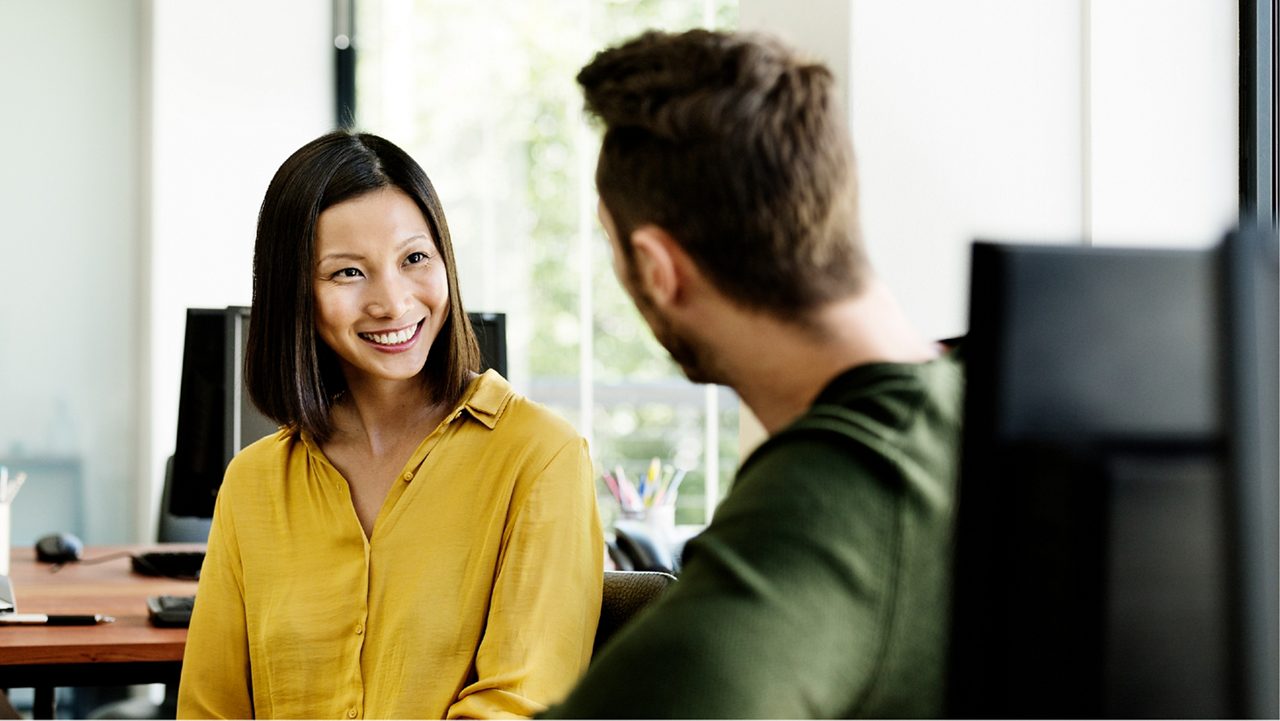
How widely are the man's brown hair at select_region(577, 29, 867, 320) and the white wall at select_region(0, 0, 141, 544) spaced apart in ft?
12.7

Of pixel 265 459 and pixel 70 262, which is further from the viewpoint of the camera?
pixel 70 262

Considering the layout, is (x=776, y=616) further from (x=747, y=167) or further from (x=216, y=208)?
(x=216, y=208)

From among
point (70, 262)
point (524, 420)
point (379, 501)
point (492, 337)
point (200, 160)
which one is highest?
point (200, 160)

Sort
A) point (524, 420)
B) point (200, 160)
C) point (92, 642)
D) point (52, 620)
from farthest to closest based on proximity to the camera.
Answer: point (200, 160) < point (52, 620) < point (92, 642) < point (524, 420)

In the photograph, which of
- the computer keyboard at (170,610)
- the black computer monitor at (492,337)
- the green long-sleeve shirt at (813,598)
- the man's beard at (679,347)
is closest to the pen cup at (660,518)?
the black computer monitor at (492,337)

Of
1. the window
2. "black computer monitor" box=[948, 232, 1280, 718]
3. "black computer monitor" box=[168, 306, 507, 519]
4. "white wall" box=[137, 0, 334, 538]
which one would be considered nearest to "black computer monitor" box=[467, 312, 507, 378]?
"black computer monitor" box=[168, 306, 507, 519]

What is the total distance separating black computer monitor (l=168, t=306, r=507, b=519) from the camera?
2291mm

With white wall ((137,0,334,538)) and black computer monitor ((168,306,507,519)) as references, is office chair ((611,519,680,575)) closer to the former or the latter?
black computer monitor ((168,306,507,519))

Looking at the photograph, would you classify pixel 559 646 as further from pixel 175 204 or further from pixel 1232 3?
pixel 175 204

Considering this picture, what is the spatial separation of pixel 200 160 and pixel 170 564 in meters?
2.03

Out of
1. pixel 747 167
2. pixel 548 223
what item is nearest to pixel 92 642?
pixel 747 167

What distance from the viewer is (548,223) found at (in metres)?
4.27

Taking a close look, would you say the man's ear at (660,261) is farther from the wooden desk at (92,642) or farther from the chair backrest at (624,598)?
the wooden desk at (92,642)

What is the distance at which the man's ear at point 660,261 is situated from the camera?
87 centimetres
